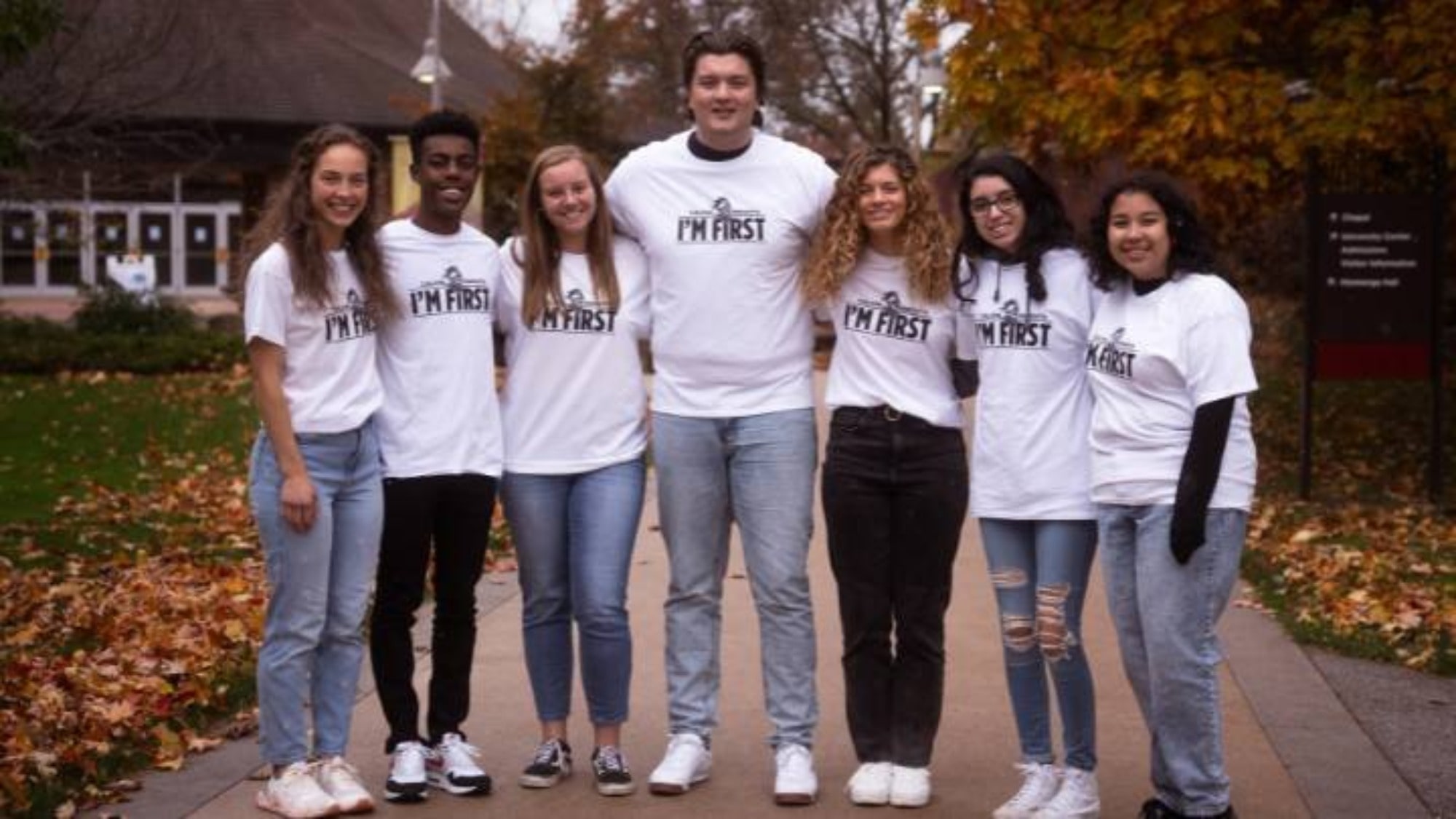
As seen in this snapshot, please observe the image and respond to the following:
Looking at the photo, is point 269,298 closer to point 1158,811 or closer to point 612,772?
point 612,772

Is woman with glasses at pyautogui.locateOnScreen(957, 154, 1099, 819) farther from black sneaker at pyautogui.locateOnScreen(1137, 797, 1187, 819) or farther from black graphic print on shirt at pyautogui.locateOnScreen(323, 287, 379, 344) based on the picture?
black graphic print on shirt at pyautogui.locateOnScreen(323, 287, 379, 344)

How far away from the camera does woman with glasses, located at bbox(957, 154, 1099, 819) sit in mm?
5566

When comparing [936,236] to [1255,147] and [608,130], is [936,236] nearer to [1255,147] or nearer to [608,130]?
[1255,147]

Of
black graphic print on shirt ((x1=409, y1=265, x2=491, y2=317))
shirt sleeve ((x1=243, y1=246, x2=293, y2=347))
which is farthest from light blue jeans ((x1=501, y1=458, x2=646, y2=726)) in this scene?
shirt sleeve ((x1=243, y1=246, x2=293, y2=347))

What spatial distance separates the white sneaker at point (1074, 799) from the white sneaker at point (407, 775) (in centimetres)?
179

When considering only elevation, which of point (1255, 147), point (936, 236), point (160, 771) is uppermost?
point (1255, 147)

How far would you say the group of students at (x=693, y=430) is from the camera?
18.4 feet

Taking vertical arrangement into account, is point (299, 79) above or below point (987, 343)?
above

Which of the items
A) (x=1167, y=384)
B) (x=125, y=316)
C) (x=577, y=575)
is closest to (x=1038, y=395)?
(x=1167, y=384)

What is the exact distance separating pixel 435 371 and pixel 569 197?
64 cm

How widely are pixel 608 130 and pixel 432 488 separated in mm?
30963

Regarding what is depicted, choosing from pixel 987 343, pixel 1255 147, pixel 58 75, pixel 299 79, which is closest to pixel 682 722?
pixel 987 343

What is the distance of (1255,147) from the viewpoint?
43.1 feet

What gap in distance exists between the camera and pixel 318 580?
573 cm
